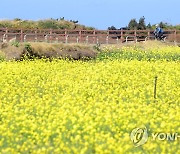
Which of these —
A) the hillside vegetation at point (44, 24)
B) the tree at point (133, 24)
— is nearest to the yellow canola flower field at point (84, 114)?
the hillside vegetation at point (44, 24)

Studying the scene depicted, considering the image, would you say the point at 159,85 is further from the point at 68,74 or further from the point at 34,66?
the point at 34,66

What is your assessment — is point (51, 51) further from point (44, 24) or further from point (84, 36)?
point (44, 24)

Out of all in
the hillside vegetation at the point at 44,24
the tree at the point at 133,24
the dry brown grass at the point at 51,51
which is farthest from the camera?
the tree at the point at 133,24

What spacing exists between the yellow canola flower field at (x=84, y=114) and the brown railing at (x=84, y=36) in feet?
65.1

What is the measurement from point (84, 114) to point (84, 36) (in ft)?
98.5

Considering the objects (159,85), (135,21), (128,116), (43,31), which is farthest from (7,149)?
(135,21)

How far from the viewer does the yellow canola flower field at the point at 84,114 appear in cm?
795

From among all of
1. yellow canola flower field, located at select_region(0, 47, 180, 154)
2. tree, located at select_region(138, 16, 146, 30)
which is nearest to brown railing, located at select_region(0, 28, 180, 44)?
tree, located at select_region(138, 16, 146, 30)

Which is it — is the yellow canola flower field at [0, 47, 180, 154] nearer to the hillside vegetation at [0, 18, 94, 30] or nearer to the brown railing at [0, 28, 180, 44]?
the brown railing at [0, 28, 180, 44]

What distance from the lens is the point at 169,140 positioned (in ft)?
27.2

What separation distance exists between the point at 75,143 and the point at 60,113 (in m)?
2.19

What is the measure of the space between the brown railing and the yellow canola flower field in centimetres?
1985

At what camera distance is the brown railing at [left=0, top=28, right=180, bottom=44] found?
3723 cm

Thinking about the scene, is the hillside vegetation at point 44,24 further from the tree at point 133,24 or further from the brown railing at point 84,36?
the brown railing at point 84,36
